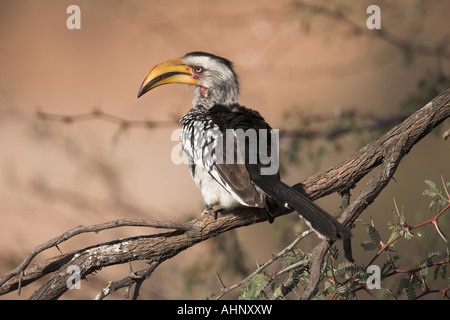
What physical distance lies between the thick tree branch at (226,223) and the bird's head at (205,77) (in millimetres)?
967

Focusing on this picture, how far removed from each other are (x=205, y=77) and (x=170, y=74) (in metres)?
0.19

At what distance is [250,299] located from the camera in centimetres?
175

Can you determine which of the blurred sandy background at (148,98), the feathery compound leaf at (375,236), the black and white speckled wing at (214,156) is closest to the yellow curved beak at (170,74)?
the black and white speckled wing at (214,156)

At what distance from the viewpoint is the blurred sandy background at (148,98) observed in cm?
462

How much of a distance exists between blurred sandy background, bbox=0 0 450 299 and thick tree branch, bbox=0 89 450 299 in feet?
4.58

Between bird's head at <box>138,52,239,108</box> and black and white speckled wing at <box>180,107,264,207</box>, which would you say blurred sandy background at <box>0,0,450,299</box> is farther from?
black and white speckled wing at <box>180,107,264,207</box>

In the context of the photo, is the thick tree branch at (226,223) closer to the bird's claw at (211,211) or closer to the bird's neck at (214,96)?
the bird's claw at (211,211)

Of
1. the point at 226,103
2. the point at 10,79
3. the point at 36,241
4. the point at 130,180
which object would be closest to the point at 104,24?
the point at 10,79

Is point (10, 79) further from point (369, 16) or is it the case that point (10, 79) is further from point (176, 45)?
point (369, 16)

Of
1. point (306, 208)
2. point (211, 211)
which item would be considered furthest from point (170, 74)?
point (306, 208)

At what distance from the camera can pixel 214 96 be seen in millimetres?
2982

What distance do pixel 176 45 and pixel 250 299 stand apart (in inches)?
140

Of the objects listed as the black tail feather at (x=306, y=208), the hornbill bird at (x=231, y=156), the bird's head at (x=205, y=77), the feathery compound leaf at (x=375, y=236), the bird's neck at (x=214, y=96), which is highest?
the bird's head at (x=205, y=77)

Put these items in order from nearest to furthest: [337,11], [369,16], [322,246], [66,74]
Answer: [322,246] → [337,11] → [369,16] → [66,74]
